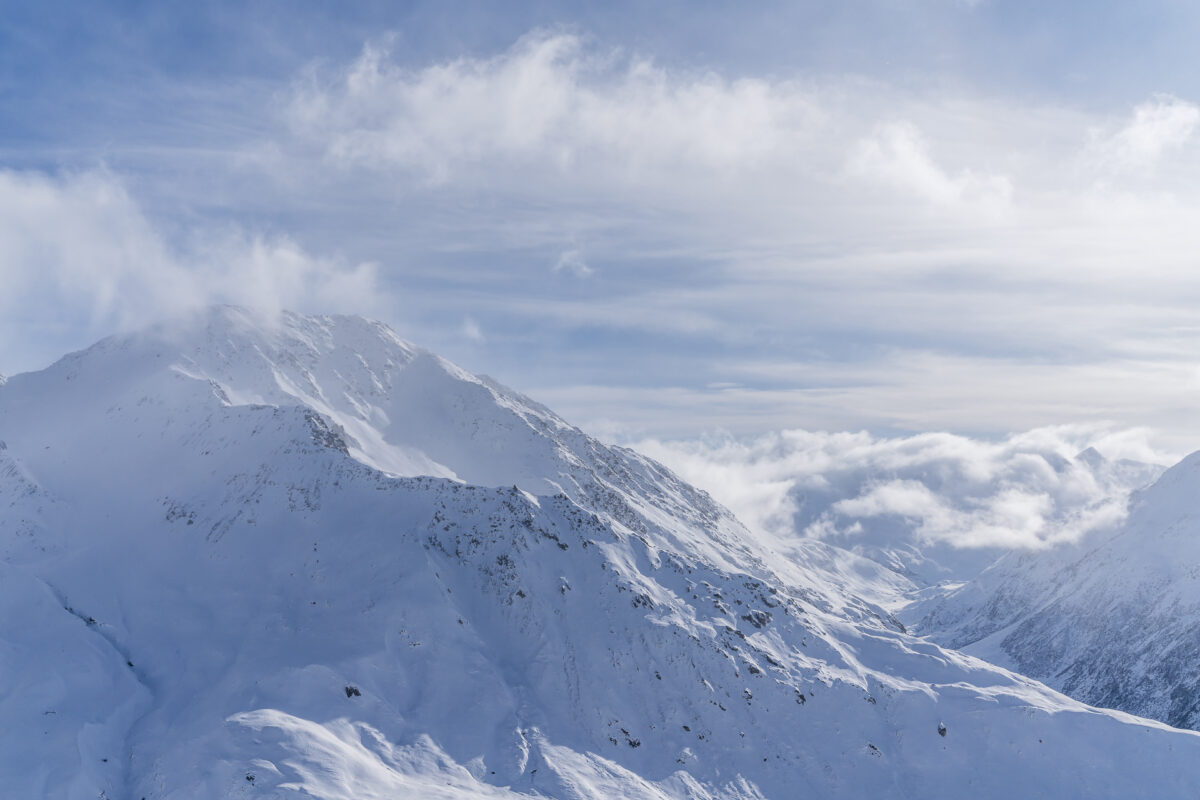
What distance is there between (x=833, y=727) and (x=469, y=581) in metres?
66.0

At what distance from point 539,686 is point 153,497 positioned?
257 feet

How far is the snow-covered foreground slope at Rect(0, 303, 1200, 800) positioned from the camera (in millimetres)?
93125

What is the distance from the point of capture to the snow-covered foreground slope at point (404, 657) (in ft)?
306

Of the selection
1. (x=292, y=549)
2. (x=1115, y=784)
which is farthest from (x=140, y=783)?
(x=1115, y=784)

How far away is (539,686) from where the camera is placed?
11906 centimetres

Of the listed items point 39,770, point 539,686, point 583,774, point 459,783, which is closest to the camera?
point 39,770

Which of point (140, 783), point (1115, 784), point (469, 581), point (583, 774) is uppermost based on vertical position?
point (469, 581)

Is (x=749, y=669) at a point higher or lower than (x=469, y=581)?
lower

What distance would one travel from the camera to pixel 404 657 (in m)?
114

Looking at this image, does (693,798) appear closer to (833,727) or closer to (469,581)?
(833,727)

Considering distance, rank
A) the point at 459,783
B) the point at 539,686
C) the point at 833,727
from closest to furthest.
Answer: the point at 459,783 → the point at 539,686 → the point at 833,727

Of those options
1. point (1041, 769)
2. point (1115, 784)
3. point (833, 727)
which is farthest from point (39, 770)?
point (1115, 784)

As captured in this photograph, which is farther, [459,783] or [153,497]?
[153,497]

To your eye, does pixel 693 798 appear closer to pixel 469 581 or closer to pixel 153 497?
pixel 469 581
